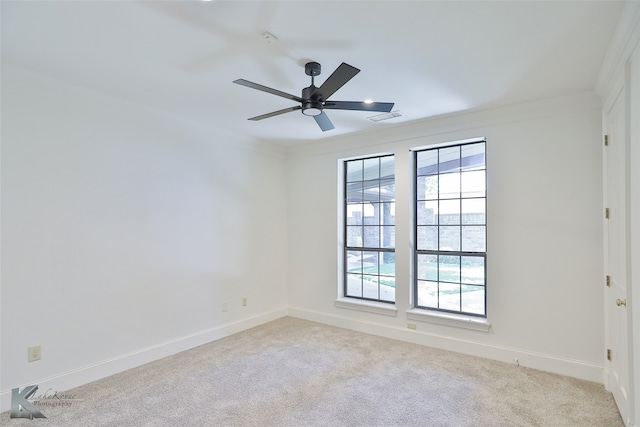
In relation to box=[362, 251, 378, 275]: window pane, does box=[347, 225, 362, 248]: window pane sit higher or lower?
higher

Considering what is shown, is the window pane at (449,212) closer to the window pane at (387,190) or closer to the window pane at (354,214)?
the window pane at (387,190)

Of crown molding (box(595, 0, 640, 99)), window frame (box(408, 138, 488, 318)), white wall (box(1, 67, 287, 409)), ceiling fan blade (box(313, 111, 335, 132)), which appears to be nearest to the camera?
crown molding (box(595, 0, 640, 99))

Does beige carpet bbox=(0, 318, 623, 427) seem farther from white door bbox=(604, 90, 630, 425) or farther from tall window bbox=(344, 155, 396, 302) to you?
tall window bbox=(344, 155, 396, 302)

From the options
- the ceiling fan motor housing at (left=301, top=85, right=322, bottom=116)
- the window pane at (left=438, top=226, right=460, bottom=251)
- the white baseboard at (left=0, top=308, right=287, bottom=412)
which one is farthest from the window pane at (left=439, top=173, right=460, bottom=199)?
the white baseboard at (left=0, top=308, right=287, bottom=412)

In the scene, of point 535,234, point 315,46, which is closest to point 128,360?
point 315,46

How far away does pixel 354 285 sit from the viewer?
4684 millimetres

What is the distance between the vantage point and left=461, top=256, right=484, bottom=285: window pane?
3.65 m

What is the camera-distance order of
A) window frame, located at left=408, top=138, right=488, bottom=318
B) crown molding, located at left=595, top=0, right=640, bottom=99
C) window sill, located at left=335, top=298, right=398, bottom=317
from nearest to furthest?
crown molding, located at left=595, top=0, right=640, bottom=99, window frame, located at left=408, top=138, right=488, bottom=318, window sill, located at left=335, top=298, right=398, bottom=317

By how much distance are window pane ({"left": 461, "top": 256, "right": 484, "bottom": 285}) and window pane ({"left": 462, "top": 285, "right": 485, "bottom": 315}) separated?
7cm

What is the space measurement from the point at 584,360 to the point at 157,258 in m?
4.18

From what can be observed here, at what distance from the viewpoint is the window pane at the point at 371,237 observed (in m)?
4.46

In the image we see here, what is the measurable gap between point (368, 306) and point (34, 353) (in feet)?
10.9

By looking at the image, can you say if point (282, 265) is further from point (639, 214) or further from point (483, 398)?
point (639, 214)

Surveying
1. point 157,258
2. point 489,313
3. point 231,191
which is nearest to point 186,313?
point 157,258
